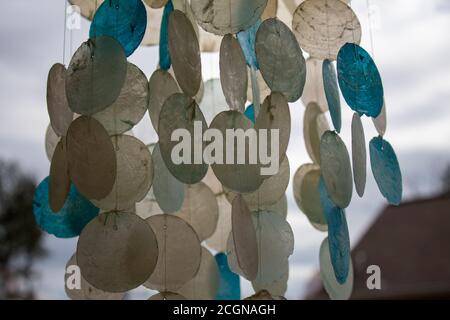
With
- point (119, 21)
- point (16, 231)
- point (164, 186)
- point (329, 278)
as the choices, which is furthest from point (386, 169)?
point (16, 231)

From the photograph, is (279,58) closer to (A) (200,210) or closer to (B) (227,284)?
(A) (200,210)

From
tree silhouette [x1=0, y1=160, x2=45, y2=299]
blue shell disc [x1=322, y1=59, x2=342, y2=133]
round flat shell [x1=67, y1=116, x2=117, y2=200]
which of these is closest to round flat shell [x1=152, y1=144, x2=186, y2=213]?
round flat shell [x1=67, y1=116, x2=117, y2=200]

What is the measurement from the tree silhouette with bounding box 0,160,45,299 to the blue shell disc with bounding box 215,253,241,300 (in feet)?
12.7

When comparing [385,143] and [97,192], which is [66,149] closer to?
[97,192]

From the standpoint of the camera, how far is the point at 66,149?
729 mm

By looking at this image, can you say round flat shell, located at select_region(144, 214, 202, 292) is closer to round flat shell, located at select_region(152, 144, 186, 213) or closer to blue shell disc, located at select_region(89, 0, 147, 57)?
round flat shell, located at select_region(152, 144, 186, 213)

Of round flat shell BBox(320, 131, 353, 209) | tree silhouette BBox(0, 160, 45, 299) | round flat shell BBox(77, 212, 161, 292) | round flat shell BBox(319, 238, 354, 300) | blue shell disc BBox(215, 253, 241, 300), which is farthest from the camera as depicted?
tree silhouette BBox(0, 160, 45, 299)

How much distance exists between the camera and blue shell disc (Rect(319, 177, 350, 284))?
83 centimetres

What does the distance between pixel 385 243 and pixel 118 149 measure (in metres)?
4.25

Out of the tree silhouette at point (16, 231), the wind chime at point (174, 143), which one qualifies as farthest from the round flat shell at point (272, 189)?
the tree silhouette at point (16, 231)

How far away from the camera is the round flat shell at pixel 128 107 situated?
2.45ft

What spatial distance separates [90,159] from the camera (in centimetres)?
71

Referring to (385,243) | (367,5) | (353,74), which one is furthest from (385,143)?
(385,243)

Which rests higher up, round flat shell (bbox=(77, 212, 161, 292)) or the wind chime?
the wind chime
